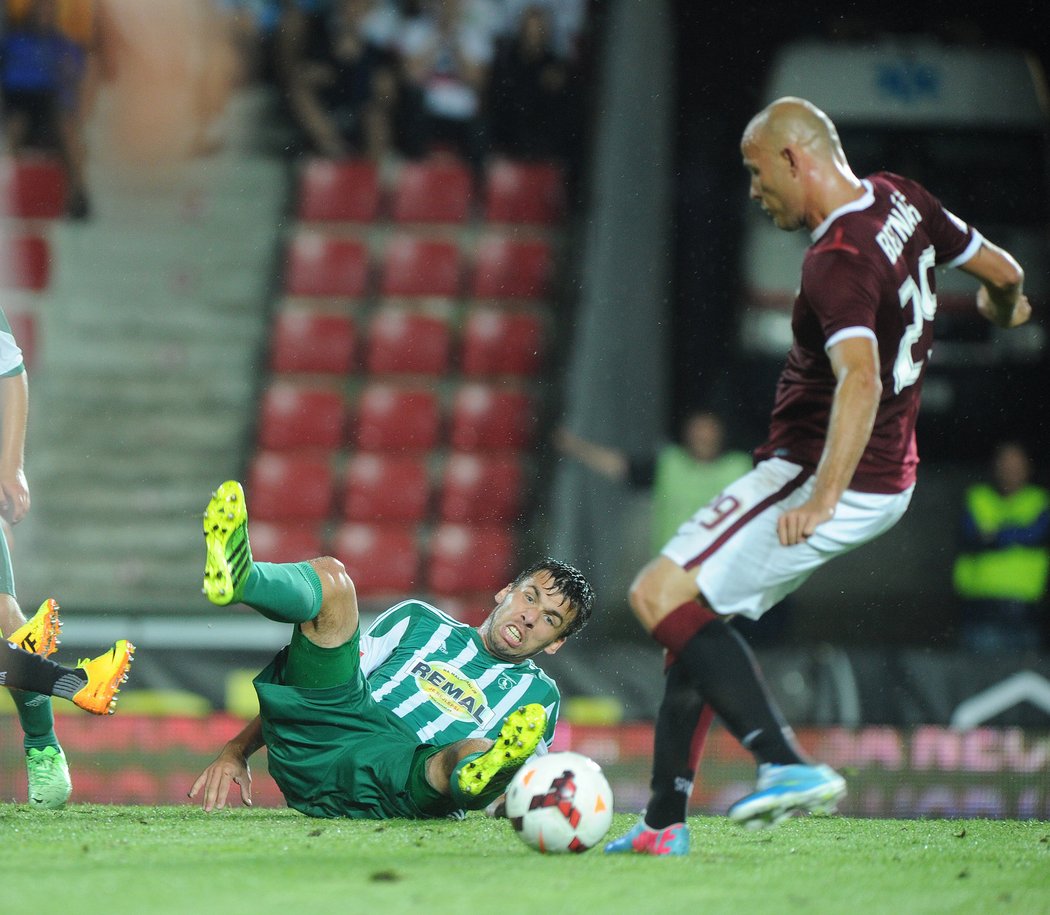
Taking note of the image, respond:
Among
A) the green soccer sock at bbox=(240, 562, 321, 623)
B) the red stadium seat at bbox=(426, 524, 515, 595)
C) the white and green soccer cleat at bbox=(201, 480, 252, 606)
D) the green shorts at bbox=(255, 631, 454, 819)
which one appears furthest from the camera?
the red stadium seat at bbox=(426, 524, 515, 595)

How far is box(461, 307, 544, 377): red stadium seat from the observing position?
29.8 feet

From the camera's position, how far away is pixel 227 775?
3904 millimetres

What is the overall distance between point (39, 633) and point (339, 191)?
20.9ft

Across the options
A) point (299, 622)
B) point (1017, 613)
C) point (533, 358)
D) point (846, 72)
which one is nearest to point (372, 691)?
point (299, 622)

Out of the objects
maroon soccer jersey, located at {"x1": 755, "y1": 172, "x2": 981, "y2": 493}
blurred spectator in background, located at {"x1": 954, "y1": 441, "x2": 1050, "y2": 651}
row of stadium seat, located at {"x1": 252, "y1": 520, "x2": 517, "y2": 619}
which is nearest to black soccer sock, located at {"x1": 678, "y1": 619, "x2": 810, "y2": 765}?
maroon soccer jersey, located at {"x1": 755, "y1": 172, "x2": 981, "y2": 493}

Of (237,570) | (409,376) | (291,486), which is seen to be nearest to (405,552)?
(291,486)

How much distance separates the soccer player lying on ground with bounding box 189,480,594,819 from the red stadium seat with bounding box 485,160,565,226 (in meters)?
5.49

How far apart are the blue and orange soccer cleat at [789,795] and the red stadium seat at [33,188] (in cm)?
757

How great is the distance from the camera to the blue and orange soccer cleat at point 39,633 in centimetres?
380

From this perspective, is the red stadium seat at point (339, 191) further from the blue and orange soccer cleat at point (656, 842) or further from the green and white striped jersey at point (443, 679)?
the blue and orange soccer cleat at point (656, 842)

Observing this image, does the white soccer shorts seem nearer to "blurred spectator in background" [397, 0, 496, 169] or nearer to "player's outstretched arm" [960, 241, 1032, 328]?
"player's outstretched arm" [960, 241, 1032, 328]

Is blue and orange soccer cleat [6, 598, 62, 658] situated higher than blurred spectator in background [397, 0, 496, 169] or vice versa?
blurred spectator in background [397, 0, 496, 169]

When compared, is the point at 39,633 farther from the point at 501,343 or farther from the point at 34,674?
the point at 501,343

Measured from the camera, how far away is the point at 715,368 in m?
9.20
